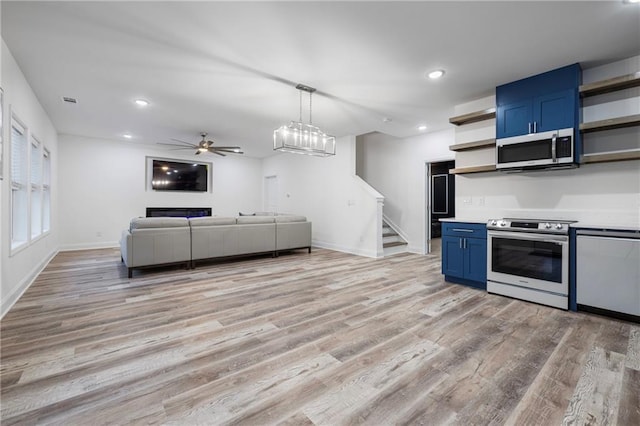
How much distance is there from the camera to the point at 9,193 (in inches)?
116

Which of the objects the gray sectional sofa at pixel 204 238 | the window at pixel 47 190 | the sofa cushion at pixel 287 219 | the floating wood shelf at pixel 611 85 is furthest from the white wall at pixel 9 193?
the floating wood shelf at pixel 611 85

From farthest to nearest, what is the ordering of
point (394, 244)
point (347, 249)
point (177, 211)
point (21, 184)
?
point (177, 211), point (347, 249), point (394, 244), point (21, 184)

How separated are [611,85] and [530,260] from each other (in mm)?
1952

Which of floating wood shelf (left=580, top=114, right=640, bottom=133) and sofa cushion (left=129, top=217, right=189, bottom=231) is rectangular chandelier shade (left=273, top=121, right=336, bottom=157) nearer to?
sofa cushion (left=129, top=217, right=189, bottom=231)

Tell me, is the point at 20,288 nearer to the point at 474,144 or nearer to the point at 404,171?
the point at 474,144

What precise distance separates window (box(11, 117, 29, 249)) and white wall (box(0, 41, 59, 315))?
0.17 m

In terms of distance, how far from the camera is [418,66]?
313 centimetres

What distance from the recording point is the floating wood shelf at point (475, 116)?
3.83 metres

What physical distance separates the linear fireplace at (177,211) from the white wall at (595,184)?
7509 mm

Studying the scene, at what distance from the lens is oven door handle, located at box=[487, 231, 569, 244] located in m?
2.91

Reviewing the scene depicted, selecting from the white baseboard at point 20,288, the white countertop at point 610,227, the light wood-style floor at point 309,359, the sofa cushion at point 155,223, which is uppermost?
the white countertop at point 610,227

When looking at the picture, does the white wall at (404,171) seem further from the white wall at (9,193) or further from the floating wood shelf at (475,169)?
the white wall at (9,193)

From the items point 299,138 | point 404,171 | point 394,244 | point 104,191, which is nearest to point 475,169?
point 299,138

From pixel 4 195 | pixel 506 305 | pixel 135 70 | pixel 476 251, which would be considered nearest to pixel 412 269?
pixel 476 251
